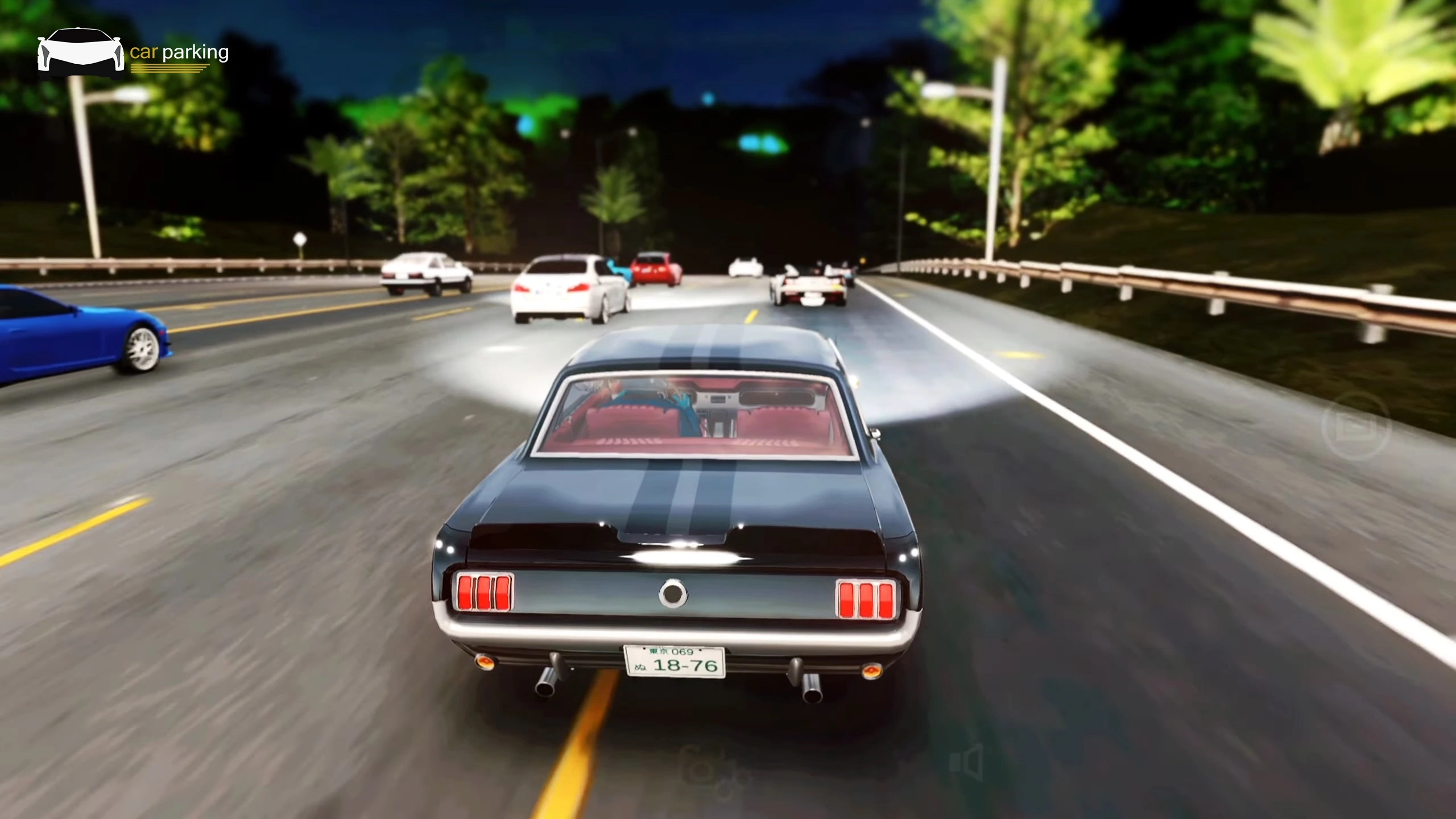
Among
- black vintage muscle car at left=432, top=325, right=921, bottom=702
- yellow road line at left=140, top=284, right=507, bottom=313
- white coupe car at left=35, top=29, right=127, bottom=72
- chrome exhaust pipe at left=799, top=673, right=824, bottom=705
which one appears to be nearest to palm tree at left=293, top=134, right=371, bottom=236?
white coupe car at left=35, top=29, right=127, bottom=72

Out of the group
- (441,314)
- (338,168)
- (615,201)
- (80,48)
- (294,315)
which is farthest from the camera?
(615,201)

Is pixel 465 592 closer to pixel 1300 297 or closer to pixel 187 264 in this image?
pixel 1300 297

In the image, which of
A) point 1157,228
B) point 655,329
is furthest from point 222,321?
point 1157,228

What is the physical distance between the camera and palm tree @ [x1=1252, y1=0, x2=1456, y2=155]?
127 feet

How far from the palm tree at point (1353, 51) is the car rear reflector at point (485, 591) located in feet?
146

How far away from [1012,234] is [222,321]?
4414 cm

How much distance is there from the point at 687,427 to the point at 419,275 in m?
31.7

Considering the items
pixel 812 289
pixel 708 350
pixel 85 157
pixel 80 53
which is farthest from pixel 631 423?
pixel 80 53

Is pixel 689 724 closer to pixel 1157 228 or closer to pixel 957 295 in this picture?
pixel 957 295

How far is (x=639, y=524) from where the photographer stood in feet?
12.5

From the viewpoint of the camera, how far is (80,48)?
62781mm

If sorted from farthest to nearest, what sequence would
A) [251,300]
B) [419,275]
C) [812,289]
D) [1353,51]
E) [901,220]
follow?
[901,220]
[1353,51]
[419,275]
[251,300]
[812,289]

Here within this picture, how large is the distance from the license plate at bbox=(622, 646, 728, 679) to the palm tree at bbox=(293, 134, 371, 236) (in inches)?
2854

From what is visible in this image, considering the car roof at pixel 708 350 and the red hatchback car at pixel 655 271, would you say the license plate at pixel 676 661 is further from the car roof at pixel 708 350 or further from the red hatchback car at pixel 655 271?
the red hatchback car at pixel 655 271
